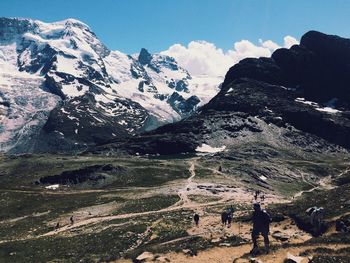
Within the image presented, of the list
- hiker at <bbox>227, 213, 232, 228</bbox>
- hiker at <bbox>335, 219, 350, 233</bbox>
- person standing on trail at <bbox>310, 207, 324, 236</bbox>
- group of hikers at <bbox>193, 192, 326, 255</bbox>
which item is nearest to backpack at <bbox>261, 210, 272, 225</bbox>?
group of hikers at <bbox>193, 192, 326, 255</bbox>

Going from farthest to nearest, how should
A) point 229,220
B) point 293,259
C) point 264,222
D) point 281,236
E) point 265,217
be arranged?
1. point 229,220
2. point 281,236
3. point 264,222
4. point 265,217
5. point 293,259

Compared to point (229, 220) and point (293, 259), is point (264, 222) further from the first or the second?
point (229, 220)

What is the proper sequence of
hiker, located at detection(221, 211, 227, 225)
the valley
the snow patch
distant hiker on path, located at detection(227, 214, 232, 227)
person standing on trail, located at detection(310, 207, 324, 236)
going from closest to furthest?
the valley < person standing on trail, located at detection(310, 207, 324, 236) < distant hiker on path, located at detection(227, 214, 232, 227) < hiker, located at detection(221, 211, 227, 225) < the snow patch

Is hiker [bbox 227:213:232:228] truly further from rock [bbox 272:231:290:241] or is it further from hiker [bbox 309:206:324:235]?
hiker [bbox 309:206:324:235]

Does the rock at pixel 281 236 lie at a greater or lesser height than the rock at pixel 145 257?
greater

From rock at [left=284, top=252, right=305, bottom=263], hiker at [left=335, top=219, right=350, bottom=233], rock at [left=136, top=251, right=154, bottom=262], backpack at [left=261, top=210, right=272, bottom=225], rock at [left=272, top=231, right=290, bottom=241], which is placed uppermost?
backpack at [left=261, top=210, right=272, bottom=225]

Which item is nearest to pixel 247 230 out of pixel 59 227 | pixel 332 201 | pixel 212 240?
pixel 212 240

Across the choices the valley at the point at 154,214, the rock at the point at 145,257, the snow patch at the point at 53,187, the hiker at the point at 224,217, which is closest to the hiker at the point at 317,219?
the valley at the point at 154,214

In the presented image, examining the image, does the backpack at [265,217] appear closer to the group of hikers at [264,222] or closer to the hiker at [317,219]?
the group of hikers at [264,222]

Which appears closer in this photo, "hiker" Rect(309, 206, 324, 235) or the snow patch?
"hiker" Rect(309, 206, 324, 235)

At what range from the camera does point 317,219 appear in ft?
167

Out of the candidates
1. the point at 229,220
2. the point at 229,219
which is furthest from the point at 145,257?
the point at 229,220

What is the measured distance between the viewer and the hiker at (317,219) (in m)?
49.9

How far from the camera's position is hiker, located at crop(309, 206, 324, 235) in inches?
1966
